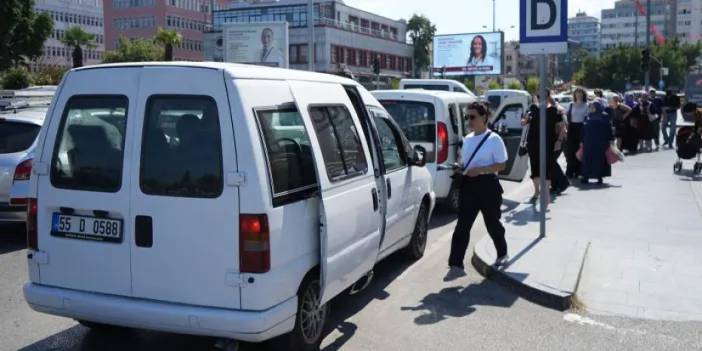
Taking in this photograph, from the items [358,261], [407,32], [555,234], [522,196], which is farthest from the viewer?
[407,32]

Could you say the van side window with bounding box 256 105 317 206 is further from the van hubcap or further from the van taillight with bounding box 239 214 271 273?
the van hubcap

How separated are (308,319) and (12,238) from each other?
228 inches

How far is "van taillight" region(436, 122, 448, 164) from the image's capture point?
10.4 metres

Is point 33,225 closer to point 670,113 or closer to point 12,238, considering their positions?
point 12,238

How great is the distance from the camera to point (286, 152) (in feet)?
15.5

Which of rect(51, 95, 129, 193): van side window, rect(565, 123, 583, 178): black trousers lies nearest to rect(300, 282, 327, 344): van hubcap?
rect(51, 95, 129, 193): van side window

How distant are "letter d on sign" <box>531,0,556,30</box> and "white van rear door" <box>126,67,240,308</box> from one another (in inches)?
197

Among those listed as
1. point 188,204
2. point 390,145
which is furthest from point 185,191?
point 390,145

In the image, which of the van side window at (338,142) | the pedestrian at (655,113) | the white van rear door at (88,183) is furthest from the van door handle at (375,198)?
the pedestrian at (655,113)

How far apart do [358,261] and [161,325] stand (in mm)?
1675

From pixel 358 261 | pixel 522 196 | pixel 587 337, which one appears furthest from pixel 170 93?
pixel 522 196

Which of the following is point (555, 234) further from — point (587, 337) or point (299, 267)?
point (299, 267)

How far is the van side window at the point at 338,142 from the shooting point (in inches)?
204

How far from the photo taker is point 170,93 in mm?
4516
